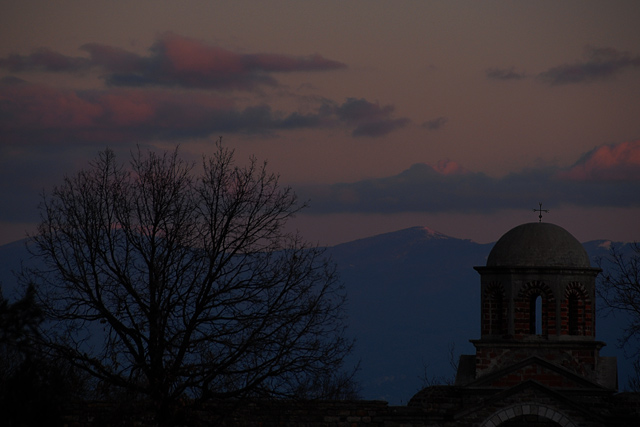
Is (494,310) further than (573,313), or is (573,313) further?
(494,310)

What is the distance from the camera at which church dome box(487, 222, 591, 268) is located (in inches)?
1250

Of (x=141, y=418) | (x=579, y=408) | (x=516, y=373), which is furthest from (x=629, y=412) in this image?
(x=141, y=418)

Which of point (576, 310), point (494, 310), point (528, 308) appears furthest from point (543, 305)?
point (494, 310)

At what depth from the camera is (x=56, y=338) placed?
76.4 ft

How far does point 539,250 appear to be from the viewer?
31875 mm

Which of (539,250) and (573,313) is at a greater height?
(539,250)

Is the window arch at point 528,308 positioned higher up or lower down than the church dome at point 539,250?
lower down

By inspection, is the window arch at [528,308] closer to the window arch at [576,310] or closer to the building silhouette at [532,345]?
the building silhouette at [532,345]

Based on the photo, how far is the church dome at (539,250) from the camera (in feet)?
104

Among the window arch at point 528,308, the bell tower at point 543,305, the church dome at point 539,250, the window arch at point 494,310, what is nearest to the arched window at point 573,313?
the bell tower at point 543,305

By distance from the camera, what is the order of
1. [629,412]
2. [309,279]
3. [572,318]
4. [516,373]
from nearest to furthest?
[309,279], [629,412], [516,373], [572,318]

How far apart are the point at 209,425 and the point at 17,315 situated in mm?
8063

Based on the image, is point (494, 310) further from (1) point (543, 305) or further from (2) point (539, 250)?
(2) point (539, 250)

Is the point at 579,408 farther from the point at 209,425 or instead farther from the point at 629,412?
the point at 209,425
